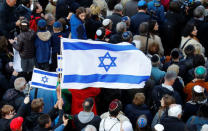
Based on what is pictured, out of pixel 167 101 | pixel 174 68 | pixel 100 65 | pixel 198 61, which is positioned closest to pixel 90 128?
pixel 100 65

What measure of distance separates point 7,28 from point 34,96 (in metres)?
3.36

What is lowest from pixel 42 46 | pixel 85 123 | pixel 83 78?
pixel 85 123

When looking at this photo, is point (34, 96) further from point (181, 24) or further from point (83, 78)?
point (181, 24)

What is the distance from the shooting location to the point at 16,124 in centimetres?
669

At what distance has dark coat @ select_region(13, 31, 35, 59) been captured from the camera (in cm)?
927

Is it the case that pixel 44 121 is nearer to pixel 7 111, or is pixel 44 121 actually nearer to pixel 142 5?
pixel 7 111

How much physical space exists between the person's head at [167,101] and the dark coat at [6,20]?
17.0ft

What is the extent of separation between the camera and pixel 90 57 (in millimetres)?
6672

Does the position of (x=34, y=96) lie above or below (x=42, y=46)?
below

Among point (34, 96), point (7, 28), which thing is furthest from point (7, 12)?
point (34, 96)

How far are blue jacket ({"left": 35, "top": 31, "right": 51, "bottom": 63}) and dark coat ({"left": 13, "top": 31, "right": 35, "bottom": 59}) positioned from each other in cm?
12

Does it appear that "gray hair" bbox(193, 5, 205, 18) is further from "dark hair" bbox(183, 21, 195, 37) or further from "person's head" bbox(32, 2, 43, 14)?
"person's head" bbox(32, 2, 43, 14)

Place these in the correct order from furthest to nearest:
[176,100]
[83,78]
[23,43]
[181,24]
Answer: [181,24]
[23,43]
[176,100]
[83,78]

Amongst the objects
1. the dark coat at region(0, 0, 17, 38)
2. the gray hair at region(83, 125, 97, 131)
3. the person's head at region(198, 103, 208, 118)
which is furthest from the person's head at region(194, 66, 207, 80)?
the dark coat at region(0, 0, 17, 38)
